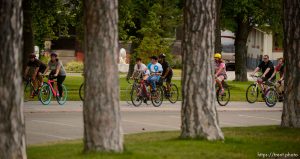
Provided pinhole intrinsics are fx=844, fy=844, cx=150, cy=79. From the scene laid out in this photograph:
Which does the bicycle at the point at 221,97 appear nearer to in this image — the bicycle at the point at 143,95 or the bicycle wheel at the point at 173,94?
the bicycle wheel at the point at 173,94

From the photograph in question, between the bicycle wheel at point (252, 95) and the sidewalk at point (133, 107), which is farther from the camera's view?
the bicycle wheel at point (252, 95)

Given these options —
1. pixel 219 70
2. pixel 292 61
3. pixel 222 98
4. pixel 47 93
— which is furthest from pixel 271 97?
pixel 292 61

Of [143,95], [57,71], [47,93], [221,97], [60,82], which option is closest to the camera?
[57,71]

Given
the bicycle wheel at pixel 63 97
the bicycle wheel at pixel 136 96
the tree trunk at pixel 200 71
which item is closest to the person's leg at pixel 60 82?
the bicycle wheel at pixel 63 97

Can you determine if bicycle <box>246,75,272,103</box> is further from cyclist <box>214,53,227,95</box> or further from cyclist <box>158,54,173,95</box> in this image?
cyclist <box>158,54,173,95</box>

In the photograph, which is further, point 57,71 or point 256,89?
point 256,89

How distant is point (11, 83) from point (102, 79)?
1882 mm

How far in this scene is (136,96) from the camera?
2675 cm

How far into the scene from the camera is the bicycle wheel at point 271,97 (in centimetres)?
2836

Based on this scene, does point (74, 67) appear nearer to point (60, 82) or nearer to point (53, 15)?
point (53, 15)

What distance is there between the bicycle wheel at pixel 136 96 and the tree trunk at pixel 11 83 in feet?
53.3

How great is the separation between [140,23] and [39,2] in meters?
14.4

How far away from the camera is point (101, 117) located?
1184 cm

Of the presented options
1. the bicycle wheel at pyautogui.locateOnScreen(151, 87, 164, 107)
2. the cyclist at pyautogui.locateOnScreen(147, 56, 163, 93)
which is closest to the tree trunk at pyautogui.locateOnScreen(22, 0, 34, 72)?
the cyclist at pyautogui.locateOnScreen(147, 56, 163, 93)
